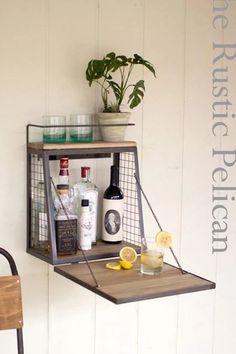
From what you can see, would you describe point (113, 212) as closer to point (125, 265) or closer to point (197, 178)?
point (125, 265)

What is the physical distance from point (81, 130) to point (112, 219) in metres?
0.32

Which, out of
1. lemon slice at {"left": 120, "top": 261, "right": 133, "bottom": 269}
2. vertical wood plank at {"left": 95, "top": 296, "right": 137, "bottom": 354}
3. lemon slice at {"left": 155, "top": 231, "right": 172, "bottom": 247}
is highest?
lemon slice at {"left": 155, "top": 231, "right": 172, "bottom": 247}

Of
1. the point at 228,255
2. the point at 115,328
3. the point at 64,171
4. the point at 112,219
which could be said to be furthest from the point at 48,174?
the point at 228,255

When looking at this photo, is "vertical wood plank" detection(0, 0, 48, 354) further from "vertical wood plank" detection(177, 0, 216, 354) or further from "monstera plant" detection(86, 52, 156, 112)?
"vertical wood plank" detection(177, 0, 216, 354)

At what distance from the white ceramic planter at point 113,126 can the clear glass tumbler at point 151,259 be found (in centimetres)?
36

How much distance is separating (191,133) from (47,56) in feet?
2.11

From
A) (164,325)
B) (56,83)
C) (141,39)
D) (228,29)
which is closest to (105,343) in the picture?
(164,325)

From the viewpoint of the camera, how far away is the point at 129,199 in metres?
2.28

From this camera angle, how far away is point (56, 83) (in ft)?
6.93

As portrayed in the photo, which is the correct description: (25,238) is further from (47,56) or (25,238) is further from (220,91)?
(220,91)

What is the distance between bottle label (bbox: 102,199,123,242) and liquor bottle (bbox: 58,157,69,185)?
0.18 metres

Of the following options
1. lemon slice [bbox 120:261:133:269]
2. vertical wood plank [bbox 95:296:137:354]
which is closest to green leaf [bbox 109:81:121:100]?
lemon slice [bbox 120:261:133:269]

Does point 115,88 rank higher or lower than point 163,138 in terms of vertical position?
higher

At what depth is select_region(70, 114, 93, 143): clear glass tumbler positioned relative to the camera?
206 centimetres
